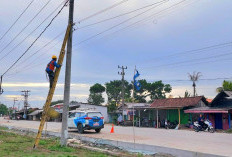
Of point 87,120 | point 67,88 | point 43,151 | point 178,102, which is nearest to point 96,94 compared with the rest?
point 178,102

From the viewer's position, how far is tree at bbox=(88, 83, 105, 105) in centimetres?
7369

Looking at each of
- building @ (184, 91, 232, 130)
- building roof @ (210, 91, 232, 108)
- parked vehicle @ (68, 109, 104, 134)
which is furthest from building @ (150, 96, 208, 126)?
parked vehicle @ (68, 109, 104, 134)

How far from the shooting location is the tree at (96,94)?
7369cm

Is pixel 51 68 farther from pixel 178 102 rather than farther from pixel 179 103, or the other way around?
pixel 178 102

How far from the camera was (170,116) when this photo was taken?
114 feet

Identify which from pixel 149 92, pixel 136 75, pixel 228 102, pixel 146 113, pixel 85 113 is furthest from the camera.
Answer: pixel 149 92

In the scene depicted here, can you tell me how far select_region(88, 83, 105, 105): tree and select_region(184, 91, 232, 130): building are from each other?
45658 millimetres

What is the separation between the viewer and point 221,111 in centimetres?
2583

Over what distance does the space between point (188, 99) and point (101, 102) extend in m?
42.7

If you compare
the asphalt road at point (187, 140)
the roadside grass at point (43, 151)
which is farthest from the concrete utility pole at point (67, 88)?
the asphalt road at point (187, 140)

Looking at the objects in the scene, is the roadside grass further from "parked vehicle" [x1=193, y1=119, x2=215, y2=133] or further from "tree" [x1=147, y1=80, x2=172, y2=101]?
"tree" [x1=147, y1=80, x2=172, y2=101]

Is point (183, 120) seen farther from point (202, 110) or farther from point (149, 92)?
point (149, 92)

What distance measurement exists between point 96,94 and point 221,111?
52.1 m

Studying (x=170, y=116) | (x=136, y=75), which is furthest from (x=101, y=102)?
(x=136, y=75)
